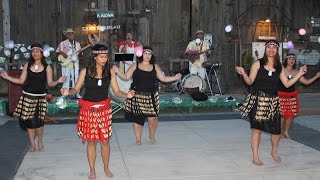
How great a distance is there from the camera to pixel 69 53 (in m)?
12.4

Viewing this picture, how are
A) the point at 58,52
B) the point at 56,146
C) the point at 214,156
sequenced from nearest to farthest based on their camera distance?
the point at 214,156, the point at 56,146, the point at 58,52

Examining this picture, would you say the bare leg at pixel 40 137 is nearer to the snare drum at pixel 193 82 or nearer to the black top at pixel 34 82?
the black top at pixel 34 82

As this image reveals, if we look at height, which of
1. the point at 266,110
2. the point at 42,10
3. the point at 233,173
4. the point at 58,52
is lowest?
the point at 233,173

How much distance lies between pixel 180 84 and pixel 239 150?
5781 mm

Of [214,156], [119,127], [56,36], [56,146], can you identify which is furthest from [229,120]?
[56,36]

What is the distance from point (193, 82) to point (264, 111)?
19.3 ft

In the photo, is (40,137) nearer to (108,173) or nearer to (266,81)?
(108,173)

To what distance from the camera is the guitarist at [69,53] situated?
12359 millimetres

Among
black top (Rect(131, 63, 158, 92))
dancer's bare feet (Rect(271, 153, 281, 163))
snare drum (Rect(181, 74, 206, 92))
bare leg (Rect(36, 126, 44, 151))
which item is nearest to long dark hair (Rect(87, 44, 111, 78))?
black top (Rect(131, 63, 158, 92))

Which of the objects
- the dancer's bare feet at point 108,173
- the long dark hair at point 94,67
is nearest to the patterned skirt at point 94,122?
the long dark hair at point 94,67

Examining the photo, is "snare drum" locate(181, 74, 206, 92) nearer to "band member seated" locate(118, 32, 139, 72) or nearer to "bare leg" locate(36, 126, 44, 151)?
"band member seated" locate(118, 32, 139, 72)

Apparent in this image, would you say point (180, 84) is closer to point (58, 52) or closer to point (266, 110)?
point (58, 52)

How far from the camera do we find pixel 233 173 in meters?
6.21

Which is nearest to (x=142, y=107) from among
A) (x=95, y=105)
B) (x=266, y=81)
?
(x=95, y=105)
